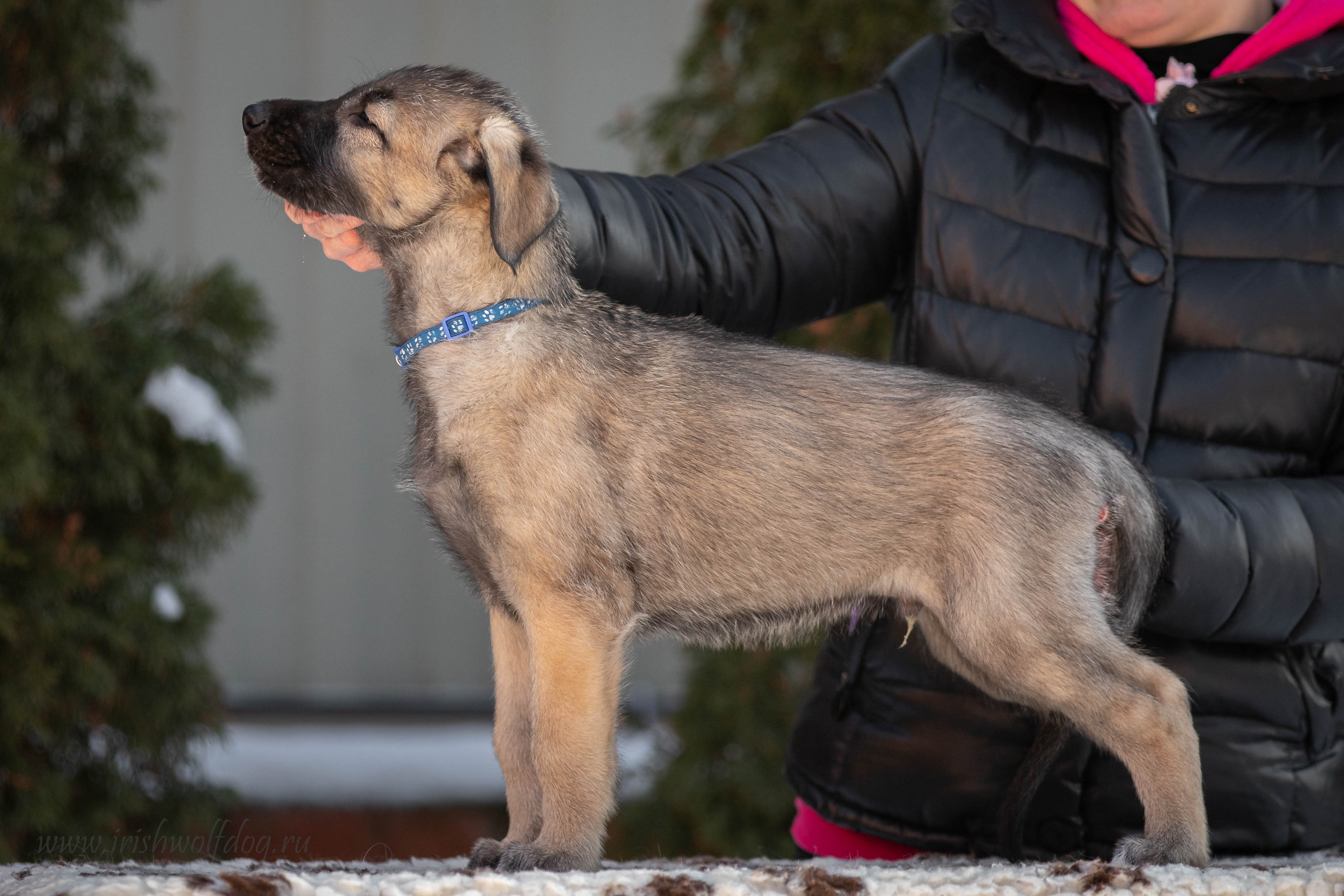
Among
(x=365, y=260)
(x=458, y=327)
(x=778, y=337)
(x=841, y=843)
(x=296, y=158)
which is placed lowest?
(x=841, y=843)

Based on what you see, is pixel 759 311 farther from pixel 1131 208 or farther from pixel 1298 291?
pixel 1298 291

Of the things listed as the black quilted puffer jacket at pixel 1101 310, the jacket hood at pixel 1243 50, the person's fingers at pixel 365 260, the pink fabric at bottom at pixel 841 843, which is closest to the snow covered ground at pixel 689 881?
the black quilted puffer jacket at pixel 1101 310

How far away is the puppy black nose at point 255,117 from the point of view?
2594 mm

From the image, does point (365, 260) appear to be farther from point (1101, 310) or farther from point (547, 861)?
point (1101, 310)

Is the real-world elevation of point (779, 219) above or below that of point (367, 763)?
above

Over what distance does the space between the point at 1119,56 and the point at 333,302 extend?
495 centimetres

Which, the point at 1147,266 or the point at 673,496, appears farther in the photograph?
the point at 1147,266

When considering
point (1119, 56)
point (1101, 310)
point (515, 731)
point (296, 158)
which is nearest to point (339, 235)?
point (296, 158)

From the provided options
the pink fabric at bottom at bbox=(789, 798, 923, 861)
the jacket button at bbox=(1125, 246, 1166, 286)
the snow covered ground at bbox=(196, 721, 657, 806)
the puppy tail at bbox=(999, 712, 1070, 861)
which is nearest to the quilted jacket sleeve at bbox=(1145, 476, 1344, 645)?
the puppy tail at bbox=(999, 712, 1070, 861)

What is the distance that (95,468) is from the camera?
4.65 meters

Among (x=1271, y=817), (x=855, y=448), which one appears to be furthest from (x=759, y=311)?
(x=1271, y=817)

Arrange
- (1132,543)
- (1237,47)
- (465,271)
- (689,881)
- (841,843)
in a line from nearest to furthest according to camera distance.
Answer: (689,881) < (1132,543) < (465,271) < (1237,47) < (841,843)

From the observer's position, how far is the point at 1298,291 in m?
2.66

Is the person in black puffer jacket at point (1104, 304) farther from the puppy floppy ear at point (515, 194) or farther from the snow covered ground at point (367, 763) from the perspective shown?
the snow covered ground at point (367, 763)
